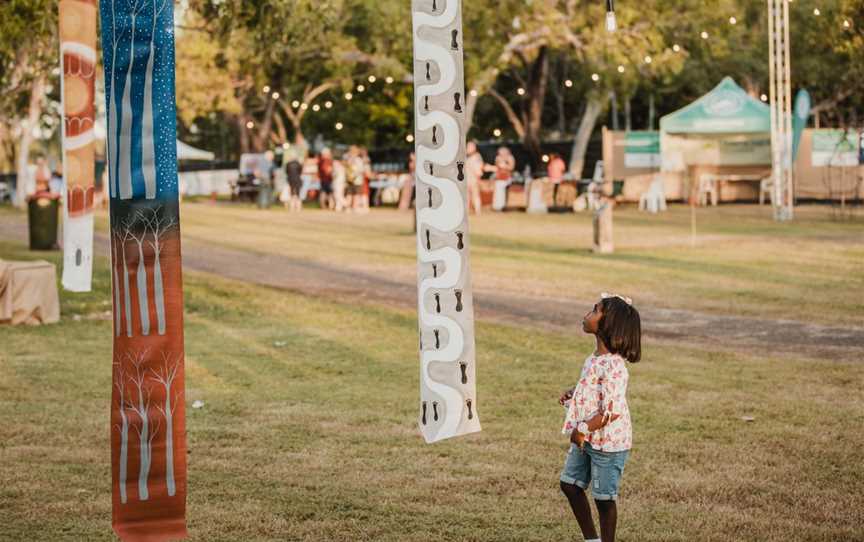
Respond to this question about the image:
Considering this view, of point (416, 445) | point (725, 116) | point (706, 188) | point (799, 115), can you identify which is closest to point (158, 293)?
point (416, 445)

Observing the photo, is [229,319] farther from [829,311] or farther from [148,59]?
[148,59]

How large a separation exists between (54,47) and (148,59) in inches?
1004

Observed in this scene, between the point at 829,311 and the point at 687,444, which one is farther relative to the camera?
the point at 829,311

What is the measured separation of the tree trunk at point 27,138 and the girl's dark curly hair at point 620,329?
38479mm

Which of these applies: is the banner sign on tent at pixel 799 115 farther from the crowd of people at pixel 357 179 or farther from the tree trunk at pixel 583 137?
the tree trunk at pixel 583 137

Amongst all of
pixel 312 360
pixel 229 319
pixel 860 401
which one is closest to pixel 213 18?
pixel 229 319

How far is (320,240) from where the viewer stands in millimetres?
29578

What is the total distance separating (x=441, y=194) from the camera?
744 centimetres

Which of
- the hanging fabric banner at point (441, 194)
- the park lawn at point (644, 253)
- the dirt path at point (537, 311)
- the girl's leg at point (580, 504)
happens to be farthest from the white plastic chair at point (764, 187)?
the girl's leg at point (580, 504)

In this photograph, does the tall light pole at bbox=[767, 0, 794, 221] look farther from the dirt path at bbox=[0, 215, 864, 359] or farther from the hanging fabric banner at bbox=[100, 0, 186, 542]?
the hanging fabric banner at bbox=[100, 0, 186, 542]

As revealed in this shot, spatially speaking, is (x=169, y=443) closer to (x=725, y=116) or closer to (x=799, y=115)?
(x=799, y=115)

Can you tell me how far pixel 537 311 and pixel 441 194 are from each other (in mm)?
9422

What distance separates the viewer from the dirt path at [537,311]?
14.0 metres

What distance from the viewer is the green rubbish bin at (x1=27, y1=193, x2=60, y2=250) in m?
26.5
